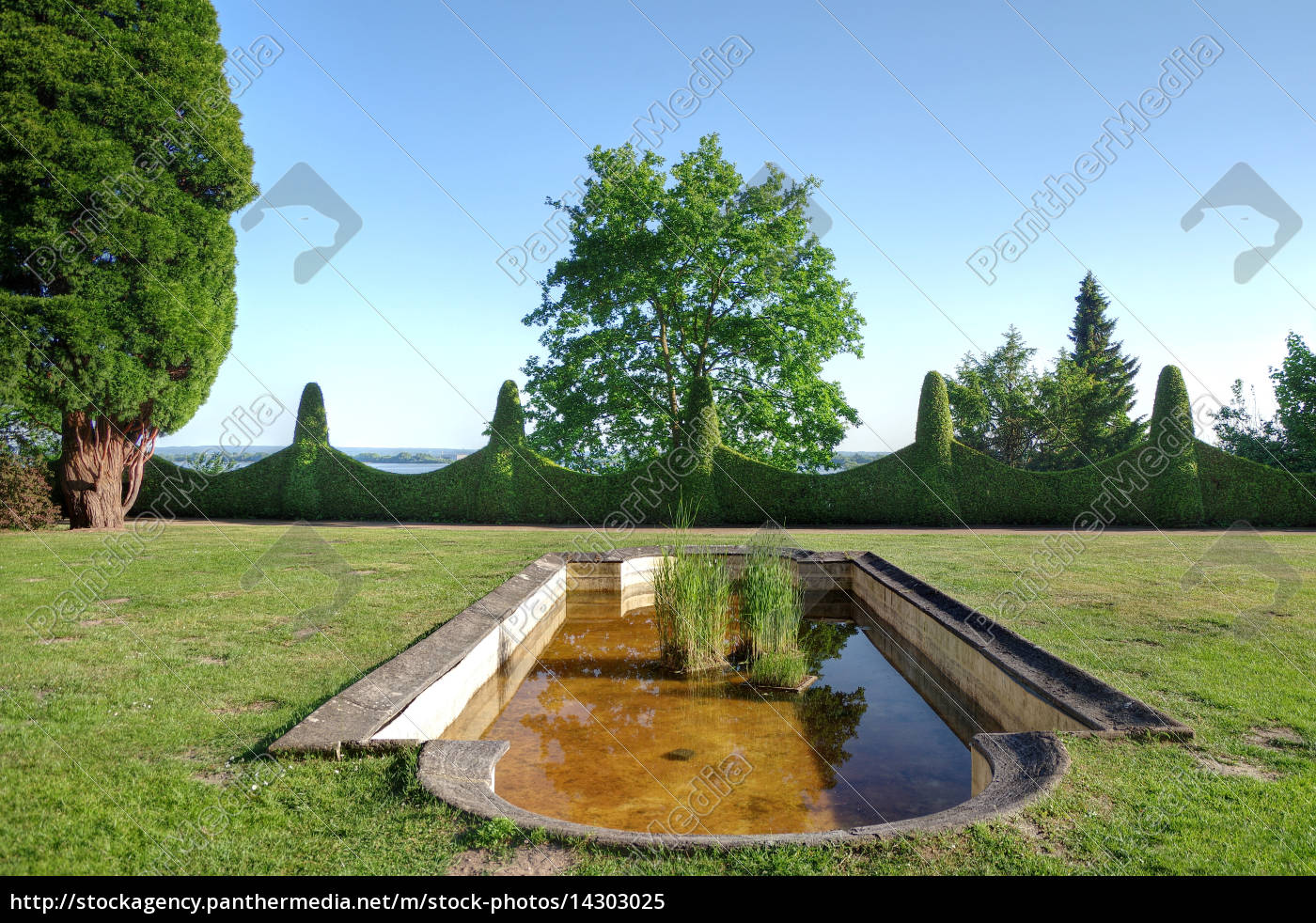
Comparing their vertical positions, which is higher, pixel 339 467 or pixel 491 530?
pixel 339 467

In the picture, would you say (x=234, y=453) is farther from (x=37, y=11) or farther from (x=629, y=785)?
(x=629, y=785)

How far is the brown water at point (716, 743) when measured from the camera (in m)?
3.58

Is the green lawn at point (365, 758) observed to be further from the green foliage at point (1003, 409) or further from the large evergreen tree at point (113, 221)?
the green foliage at point (1003, 409)

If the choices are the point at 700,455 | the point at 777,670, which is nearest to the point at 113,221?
the point at 700,455

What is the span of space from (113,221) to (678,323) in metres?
13.5

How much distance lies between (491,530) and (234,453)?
8.17m

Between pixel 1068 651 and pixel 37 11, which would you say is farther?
pixel 37 11

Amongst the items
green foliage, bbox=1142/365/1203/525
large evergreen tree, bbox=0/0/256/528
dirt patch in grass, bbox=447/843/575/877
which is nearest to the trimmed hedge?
green foliage, bbox=1142/365/1203/525

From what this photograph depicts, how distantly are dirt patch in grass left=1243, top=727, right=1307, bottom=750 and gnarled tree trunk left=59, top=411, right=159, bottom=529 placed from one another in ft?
50.4

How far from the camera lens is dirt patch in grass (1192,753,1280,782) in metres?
3.05

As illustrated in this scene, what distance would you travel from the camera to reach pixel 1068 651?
5055mm

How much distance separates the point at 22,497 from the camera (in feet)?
39.0

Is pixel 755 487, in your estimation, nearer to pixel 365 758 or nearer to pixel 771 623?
pixel 771 623
